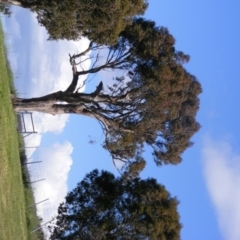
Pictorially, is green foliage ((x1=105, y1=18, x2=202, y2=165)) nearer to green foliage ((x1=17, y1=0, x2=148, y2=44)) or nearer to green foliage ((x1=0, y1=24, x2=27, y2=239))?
green foliage ((x1=17, y1=0, x2=148, y2=44))

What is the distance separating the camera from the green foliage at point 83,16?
21234 mm

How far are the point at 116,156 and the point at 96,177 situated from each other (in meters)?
1.77

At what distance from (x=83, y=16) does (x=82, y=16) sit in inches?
1.7

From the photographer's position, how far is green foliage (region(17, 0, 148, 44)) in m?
21.2

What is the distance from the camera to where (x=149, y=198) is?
28.5 meters

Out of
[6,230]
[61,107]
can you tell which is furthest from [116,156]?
[6,230]

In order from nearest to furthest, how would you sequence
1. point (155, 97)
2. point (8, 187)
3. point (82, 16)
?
point (8, 187), point (82, 16), point (155, 97)

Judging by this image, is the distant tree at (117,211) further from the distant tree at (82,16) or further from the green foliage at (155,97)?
the distant tree at (82,16)

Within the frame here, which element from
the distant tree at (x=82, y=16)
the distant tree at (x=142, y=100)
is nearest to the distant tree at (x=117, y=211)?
the distant tree at (x=142, y=100)

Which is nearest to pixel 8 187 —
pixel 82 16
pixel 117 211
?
pixel 82 16

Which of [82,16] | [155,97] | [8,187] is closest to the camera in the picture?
[8,187]

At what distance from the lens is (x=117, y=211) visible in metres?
28.8

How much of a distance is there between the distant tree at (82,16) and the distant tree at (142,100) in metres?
4.18

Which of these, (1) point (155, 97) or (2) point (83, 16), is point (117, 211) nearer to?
(1) point (155, 97)
